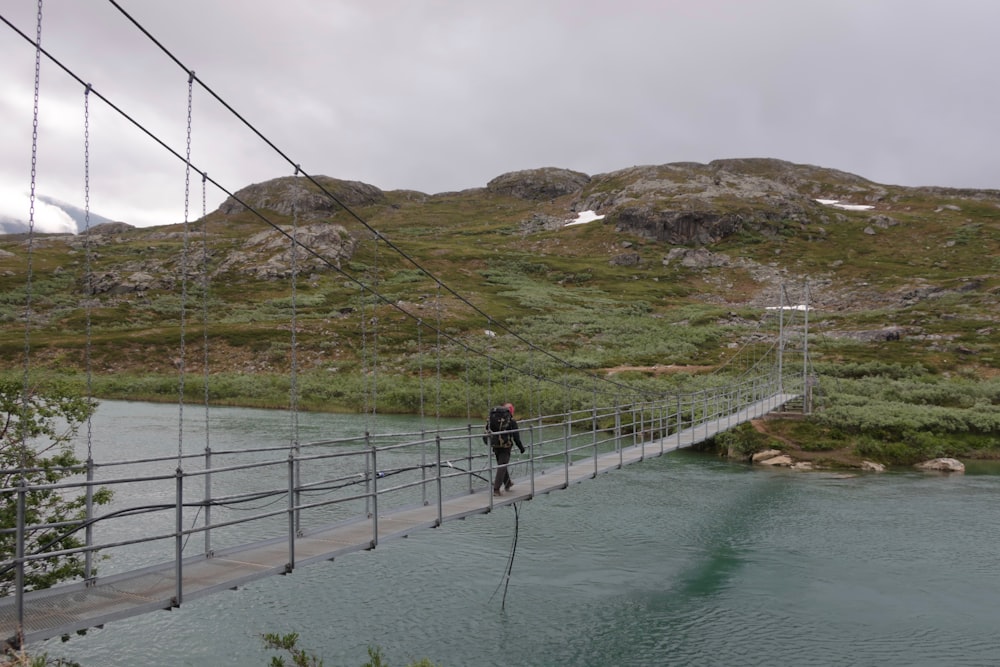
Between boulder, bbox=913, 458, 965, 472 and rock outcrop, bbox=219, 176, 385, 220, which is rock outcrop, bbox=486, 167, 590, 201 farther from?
boulder, bbox=913, 458, 965, 472

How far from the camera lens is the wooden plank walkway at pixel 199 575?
6.86 meters

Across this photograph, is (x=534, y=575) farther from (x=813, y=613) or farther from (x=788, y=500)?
(x=788, y=500)

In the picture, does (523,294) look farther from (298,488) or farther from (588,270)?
(298,488)

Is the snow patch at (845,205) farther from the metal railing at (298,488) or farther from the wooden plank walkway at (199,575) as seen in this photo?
the wooden plank walkway at (199,575)

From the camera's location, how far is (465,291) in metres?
75.8

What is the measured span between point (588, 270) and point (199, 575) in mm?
85054

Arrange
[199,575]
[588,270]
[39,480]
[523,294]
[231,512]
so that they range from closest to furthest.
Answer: [199,575], [39,480], [231,512], [523,294], [588,270]

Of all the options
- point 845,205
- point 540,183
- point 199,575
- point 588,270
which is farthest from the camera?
point 540,183

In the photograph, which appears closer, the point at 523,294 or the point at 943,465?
the point at 943,465

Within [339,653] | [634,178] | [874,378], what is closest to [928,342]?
[874,378]

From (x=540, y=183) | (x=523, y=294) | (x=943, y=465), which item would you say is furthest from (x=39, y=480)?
(x=540, y=183)

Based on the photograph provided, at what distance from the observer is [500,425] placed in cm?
1342

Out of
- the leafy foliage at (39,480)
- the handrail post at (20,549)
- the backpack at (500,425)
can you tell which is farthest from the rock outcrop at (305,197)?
the handrail post at (20,549)

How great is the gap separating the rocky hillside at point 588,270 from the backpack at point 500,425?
27.2 m
